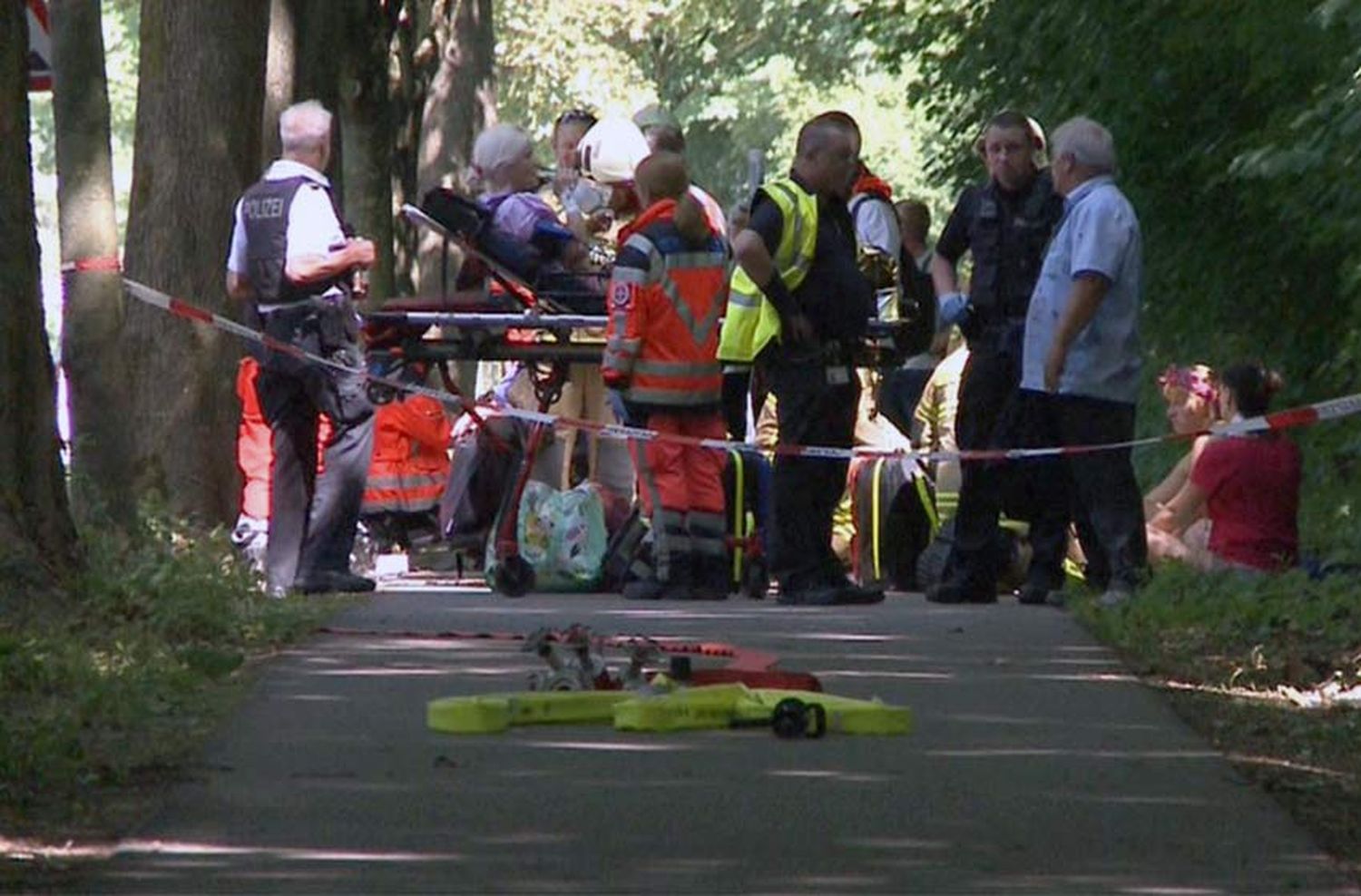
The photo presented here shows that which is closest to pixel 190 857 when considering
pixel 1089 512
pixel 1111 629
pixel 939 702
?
pixel 939 702

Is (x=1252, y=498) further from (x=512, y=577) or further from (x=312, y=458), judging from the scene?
(x=312, y=458)

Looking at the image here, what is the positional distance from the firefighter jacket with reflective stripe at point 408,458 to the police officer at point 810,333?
453 centimetres

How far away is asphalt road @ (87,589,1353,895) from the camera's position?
752cm

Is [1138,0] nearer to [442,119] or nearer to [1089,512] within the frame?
[1089,512]

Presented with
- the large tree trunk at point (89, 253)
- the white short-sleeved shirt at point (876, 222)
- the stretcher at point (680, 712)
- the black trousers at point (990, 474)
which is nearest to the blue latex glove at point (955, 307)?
the black trousers at point (990, 474)

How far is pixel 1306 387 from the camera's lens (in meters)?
23.7

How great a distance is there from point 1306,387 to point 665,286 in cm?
904

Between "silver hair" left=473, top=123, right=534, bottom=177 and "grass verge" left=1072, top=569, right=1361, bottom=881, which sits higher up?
"silver hair" left=473, top=123, right=534, bottom=177

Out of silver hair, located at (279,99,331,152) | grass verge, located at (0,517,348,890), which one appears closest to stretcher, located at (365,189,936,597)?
silver hair, located at (279,99,331,152)

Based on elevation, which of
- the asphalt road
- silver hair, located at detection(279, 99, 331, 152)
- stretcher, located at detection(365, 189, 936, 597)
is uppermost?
silver hair, located at detection(279, 99, 331, 152)

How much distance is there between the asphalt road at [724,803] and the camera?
7.52 m

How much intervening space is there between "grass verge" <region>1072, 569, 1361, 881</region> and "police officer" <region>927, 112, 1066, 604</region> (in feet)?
2.46

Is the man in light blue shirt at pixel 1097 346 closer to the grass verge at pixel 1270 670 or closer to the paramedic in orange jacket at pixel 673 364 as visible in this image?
the grass verge at pixel 1270 670

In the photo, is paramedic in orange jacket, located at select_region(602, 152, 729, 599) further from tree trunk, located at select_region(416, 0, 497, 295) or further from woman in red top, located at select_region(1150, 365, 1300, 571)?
tree trunk, located at select_region(416, 0, 497, 295)
